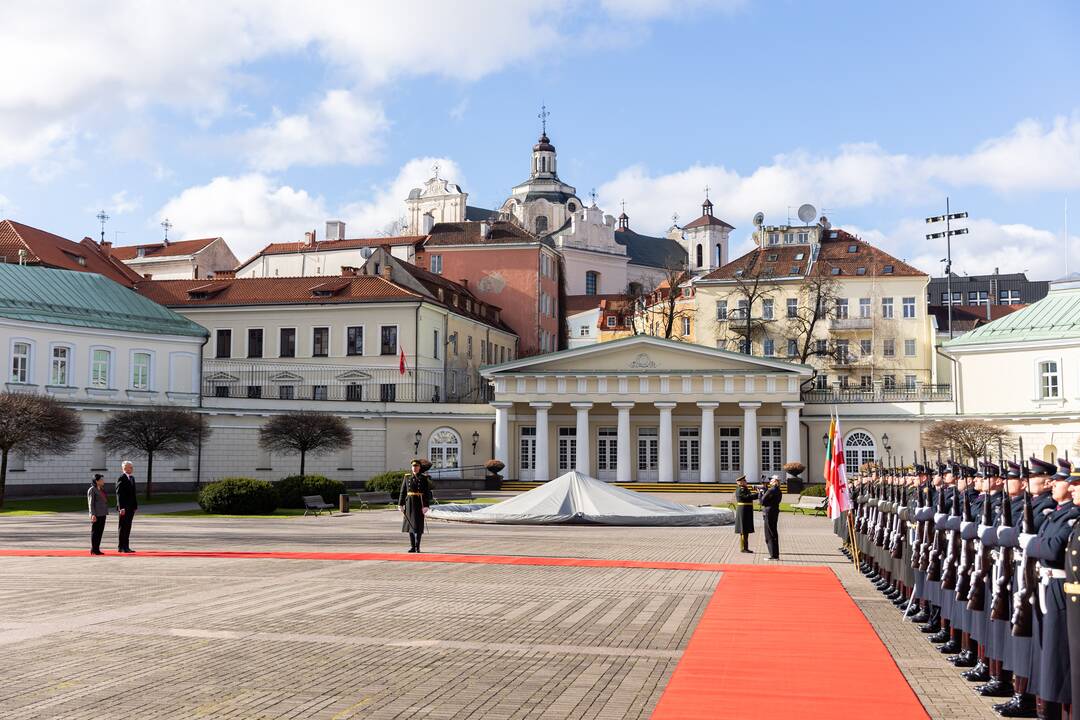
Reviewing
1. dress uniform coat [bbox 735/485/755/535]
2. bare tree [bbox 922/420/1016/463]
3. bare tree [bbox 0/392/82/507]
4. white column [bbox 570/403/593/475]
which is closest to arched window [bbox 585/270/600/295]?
white column [bbox 570/403/593/475]

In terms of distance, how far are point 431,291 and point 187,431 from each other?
25.3m

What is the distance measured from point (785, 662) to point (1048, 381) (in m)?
47.8

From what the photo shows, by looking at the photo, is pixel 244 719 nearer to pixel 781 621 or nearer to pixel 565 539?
pixel 781 621

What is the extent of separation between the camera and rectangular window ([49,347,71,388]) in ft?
160

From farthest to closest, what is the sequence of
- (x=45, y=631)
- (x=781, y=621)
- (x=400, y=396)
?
(x=400, y=396)
(x=781, y=621)
(x=45, y=631)

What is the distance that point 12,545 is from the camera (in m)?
24.4

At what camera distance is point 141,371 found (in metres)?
52.7

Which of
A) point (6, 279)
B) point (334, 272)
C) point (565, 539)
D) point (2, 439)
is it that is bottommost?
point (565, 539)

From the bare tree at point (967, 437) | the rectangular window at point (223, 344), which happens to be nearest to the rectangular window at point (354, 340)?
the rectangular window at point (223, 344)

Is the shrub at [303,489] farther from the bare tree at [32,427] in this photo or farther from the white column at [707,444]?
the white column at [707,444]

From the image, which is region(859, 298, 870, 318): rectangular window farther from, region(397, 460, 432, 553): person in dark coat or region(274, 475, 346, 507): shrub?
region(397, 460, 432, 553): person in dark coat

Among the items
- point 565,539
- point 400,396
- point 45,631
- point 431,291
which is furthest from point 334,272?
point 45,631

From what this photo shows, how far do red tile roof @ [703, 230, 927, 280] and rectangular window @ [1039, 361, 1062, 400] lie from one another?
76.7ft

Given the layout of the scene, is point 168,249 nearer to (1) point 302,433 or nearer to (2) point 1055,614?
(1) point 302,433
